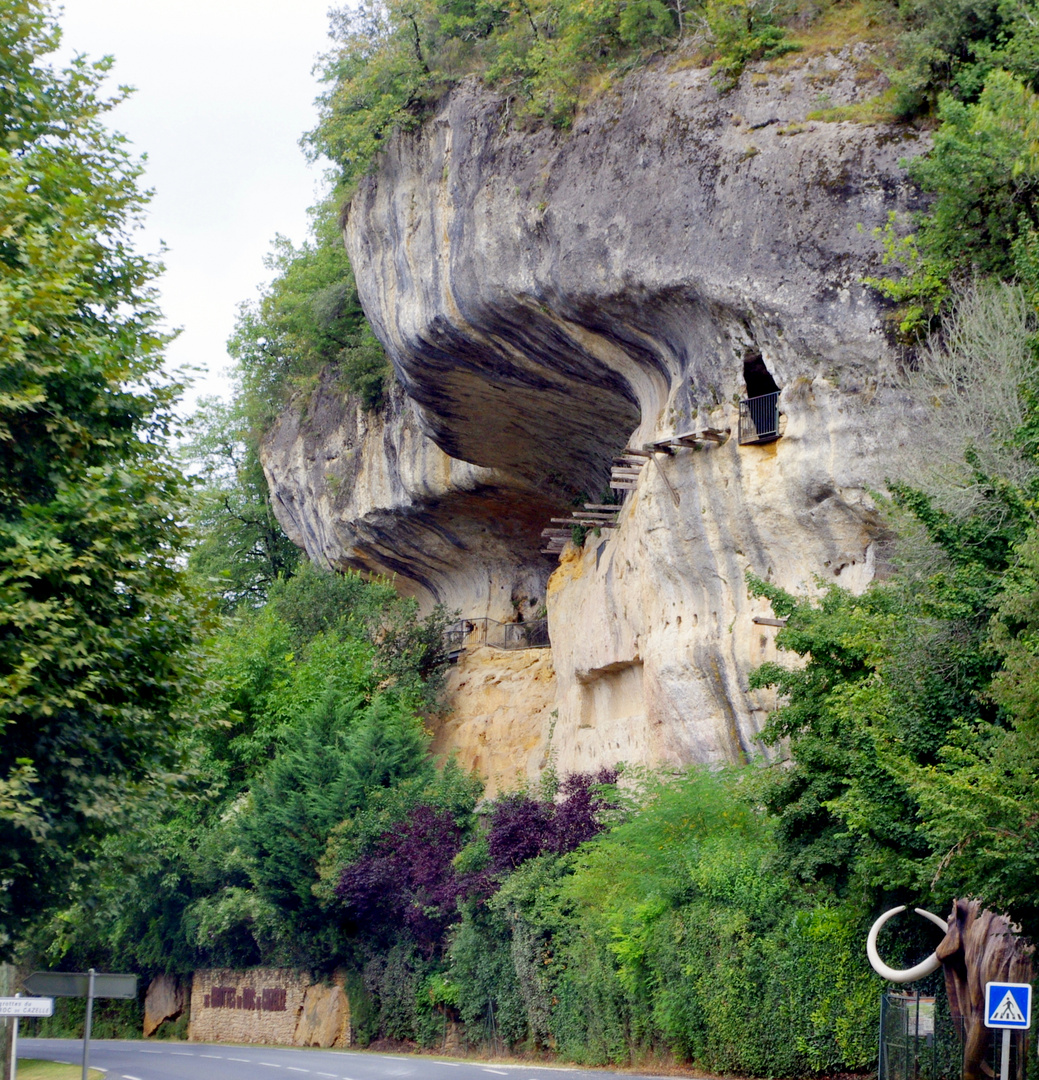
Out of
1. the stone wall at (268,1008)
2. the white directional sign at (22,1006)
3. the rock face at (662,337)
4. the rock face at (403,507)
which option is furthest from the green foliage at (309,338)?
the white directional sign at (22,1006)

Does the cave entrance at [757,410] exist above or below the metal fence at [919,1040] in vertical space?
above

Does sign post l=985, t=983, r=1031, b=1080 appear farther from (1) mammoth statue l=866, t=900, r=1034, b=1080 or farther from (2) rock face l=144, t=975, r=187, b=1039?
(2) rock face l=144, t=975, r=187, b=1039

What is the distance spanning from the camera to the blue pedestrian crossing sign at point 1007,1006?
10617mm

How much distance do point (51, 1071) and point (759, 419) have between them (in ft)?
54.4

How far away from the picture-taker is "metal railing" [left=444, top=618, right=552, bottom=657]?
3919 centimetres

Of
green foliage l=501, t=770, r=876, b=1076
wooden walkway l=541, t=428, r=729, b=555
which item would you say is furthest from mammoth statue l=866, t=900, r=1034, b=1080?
wooden walkway l=541, t=428, r=729, b=555

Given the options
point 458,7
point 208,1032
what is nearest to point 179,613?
point 458,7

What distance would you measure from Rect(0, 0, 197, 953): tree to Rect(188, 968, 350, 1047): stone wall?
17056 mm

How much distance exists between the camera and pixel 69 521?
40.6 feet

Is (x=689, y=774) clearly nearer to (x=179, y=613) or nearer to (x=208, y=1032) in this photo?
(x=179, y=613)

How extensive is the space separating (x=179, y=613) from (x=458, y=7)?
19385 mm

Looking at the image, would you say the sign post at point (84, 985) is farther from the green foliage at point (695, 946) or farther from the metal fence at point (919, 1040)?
the metal fence at point (919, 1040)

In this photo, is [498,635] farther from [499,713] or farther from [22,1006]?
[22,1006]

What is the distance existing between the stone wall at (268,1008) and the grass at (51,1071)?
6179 millimetres
